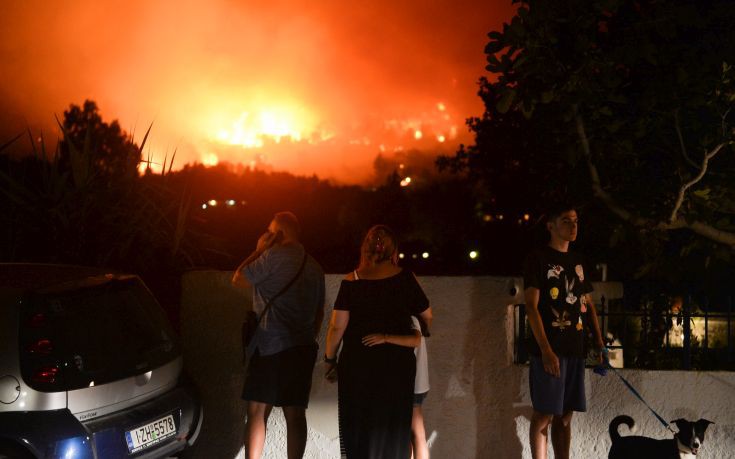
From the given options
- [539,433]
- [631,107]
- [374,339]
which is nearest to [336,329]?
[374,339]

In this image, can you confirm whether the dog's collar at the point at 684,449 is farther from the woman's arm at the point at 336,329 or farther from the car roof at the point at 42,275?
the car roof at the point at 42,275

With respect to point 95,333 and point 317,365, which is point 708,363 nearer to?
point 317,365

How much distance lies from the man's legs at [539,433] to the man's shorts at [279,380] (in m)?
1.53

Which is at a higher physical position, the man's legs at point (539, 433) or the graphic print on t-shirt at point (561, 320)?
the graphic print on t-shirt at point (561, 320)

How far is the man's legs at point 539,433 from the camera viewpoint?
15.8ft

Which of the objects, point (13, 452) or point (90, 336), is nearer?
point (13, 452)

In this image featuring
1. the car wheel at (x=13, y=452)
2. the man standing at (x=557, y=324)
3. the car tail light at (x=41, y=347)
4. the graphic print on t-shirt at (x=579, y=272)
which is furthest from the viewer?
the graphic print on t-shirt at (x=579, y=272)

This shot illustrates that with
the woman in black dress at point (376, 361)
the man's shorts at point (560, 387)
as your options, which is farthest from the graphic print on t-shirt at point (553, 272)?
the woman in black dress at point (376, 361)

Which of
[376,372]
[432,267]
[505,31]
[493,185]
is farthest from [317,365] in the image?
[432,267]

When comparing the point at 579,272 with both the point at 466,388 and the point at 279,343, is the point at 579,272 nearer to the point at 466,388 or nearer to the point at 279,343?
the point at 466,388

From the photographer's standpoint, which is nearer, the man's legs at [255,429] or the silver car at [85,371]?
the silver car at [85,371]

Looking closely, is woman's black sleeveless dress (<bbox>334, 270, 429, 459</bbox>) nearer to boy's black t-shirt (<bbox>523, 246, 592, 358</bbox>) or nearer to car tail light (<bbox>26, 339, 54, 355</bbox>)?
boy's black t-shirt (<bbox>523, 246, 592, 358</bbox>)

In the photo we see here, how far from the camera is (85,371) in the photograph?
372cm

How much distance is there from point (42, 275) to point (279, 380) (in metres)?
1.68
